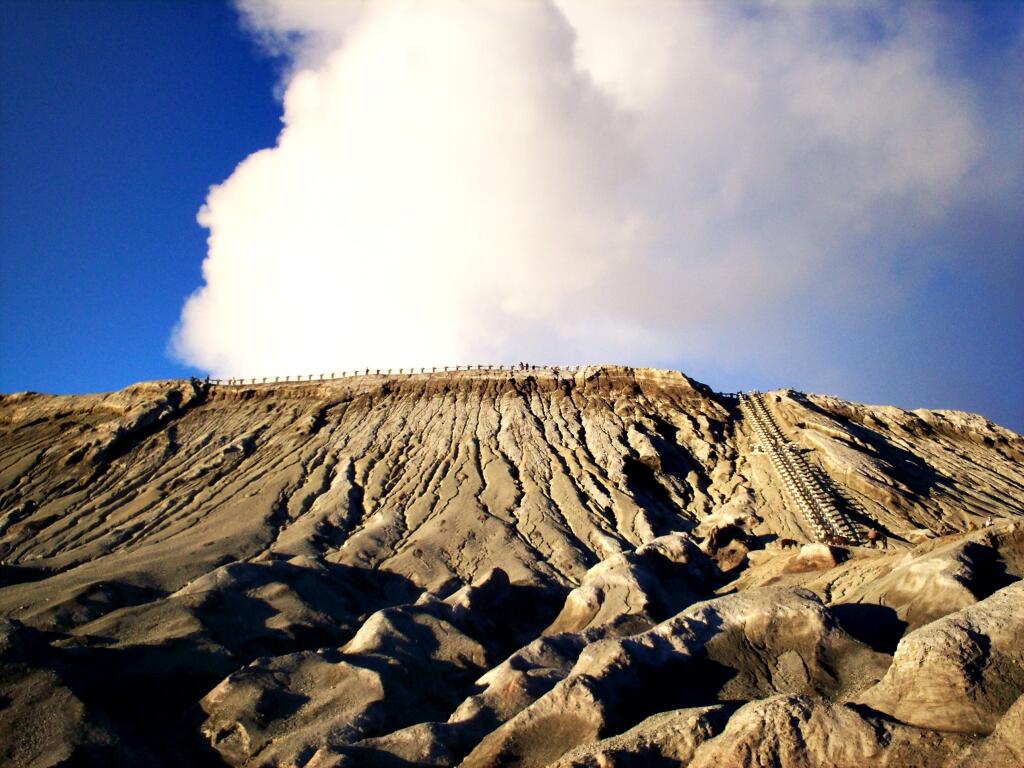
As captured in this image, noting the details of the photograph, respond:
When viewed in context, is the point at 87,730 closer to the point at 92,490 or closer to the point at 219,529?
the point at 219,529

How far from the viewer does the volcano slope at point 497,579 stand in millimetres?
12586

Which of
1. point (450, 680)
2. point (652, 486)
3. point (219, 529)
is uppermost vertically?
point (219, 529)

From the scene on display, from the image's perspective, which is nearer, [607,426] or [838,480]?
[838,480]

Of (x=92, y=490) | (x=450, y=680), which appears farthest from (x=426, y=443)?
(x=450, y=680)

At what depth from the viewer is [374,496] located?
38938 mm

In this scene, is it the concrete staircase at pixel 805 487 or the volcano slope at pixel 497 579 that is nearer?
the volcano slope at pixel 497 579

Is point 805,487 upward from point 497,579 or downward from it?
upward

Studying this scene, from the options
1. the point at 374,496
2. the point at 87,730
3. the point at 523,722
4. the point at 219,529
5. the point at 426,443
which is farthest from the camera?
the point at 426,443

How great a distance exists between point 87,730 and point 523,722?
33.3 ft

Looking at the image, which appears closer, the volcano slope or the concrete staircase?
the volcano slope

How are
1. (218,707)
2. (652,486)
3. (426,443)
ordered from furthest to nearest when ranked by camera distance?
(426,443), (652,486), (218,707)

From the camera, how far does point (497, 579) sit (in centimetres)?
2759

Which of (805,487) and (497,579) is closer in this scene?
(497,579)

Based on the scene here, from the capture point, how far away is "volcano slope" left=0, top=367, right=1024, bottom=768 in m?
12.6
